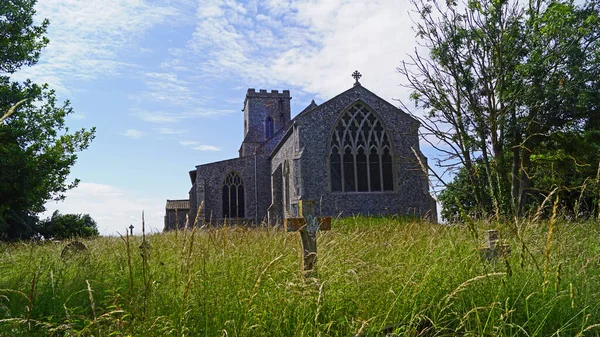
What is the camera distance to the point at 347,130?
22.2 m

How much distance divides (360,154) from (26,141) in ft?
46.6

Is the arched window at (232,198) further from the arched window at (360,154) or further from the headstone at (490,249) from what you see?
the headstone at (490,249)

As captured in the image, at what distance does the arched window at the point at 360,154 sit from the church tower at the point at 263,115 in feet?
67.0

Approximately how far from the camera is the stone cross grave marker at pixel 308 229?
13.4 ft

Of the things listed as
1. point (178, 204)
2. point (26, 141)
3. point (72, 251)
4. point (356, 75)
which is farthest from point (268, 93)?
point (72, 251)

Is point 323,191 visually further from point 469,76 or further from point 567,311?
point 567,311

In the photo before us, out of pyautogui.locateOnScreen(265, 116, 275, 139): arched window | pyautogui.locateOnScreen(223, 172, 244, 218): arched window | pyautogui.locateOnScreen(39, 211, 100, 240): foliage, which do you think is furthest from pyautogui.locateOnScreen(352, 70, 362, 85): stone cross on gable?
pyautogui.locateOnScreen(265, 116, 275, 139): arched window

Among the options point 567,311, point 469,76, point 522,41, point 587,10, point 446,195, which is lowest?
point 567,311

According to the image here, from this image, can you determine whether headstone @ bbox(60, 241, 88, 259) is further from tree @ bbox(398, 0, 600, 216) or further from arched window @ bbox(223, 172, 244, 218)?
arched window @ bbox(223, 172, 244, 218)

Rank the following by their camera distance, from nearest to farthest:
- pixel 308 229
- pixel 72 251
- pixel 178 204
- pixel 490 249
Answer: pixel 490 249, pixel 308 229, pixel 72 251, pixel 178 204

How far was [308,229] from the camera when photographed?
441cm

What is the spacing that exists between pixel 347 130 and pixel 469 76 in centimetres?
872

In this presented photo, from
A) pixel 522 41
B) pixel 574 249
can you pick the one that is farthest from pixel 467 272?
pixel 522 41

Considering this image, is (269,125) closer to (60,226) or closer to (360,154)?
(360,154)
